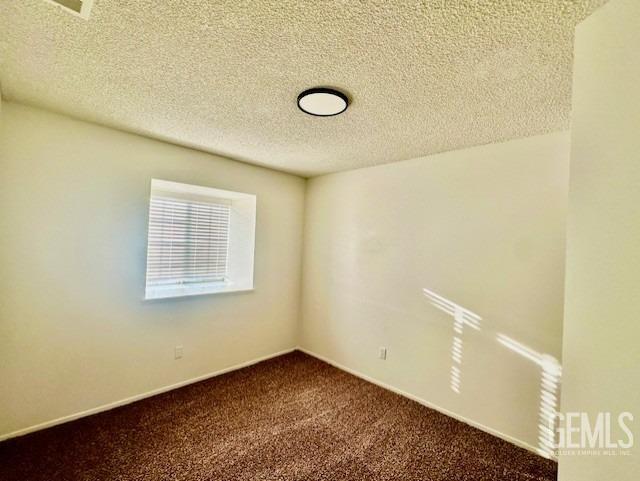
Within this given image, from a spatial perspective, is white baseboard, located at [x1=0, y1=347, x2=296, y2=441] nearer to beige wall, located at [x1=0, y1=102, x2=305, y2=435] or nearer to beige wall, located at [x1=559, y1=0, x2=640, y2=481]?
beige wall, located at [x1=0, y1=102, x2=305, y2=435]

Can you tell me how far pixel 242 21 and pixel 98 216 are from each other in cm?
201

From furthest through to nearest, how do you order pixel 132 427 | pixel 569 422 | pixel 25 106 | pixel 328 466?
pixel 132 427 → pixel 25 106 → pixel 328 466 → pixel 569 422

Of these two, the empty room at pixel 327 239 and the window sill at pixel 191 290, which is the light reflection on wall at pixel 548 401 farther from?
the window sill at pixel 191 290

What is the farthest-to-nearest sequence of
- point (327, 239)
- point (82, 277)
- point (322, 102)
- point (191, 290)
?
point (327, 239) < point (191, 290) < point (82, 277) < point (322, 102)

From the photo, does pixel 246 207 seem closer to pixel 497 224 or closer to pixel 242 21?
pixel 242 21

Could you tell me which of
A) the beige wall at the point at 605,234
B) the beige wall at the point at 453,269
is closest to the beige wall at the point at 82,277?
the beige wall at the point at 453,269

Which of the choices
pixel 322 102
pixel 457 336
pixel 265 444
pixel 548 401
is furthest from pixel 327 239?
pixel 548 401

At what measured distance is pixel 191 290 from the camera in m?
2.97

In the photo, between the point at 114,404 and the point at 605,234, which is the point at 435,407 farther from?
the point at 114,404

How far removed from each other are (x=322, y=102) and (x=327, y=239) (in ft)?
6.77

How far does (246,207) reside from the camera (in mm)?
3438

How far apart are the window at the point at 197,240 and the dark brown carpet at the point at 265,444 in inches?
41.6

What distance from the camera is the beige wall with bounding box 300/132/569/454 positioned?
2.08 meters

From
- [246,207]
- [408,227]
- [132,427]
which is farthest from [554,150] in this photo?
[132,427]
